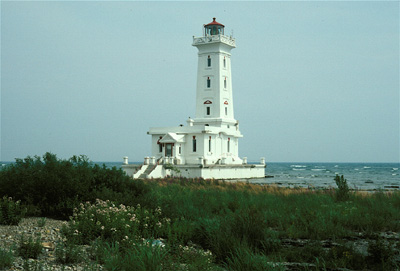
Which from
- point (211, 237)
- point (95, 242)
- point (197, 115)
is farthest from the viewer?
point (197, 115)

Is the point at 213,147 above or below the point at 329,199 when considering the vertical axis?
above

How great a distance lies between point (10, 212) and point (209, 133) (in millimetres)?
35689

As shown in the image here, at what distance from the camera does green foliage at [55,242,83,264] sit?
29.0 ft

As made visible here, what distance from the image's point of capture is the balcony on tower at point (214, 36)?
49725 millimetres

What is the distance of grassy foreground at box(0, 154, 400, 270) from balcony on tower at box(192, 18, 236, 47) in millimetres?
35631

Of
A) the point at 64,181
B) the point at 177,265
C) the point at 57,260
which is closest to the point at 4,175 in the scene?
the point at 64,181

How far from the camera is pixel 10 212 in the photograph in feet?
36.2

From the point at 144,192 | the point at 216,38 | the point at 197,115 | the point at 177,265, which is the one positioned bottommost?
the point at 177,265

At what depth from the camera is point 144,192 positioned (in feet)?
48.6

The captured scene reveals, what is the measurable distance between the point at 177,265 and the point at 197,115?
42.3m

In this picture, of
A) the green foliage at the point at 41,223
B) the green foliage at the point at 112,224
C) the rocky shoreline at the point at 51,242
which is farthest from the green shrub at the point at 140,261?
the green foliage at the point at 41,223

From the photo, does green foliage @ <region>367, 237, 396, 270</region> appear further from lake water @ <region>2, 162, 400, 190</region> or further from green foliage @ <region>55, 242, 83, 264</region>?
lake water @ <region>2, 162, 400, 190</region>

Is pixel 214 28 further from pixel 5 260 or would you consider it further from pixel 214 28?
pixel 5 260

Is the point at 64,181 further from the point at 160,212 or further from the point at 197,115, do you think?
the point at 197,115
